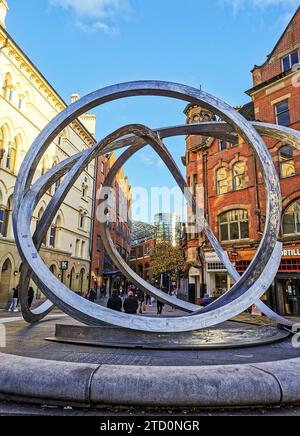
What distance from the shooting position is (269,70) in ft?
79.3

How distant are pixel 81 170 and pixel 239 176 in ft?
63.9

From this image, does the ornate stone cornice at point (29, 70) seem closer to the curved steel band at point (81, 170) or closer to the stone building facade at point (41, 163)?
the stone building facade at point (41, 163)

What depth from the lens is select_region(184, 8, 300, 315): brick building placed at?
68.2ft

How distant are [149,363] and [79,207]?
110 feet

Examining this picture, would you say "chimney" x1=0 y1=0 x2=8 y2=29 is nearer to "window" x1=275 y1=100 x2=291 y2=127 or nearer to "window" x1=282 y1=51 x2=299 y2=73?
"window" x1=282 y1=51 x2=299 y2=73

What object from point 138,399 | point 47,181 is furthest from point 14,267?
point 138,399

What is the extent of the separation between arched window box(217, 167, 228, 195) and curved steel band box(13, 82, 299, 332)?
632 inches

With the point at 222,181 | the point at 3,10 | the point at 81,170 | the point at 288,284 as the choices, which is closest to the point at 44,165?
the point at 3,10

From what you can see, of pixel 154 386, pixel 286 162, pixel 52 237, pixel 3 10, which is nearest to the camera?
pixel 154 386

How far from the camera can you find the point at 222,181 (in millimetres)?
26719

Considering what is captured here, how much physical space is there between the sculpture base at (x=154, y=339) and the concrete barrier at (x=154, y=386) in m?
2.26

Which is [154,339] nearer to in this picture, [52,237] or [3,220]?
[3,220]
